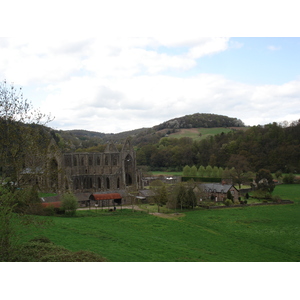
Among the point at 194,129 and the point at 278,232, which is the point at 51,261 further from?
the point at 194,129

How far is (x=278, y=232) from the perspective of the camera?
27219 mm

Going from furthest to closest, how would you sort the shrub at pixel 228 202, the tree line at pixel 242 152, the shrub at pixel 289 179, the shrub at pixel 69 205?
the tree line at pixel 242 152 < the shrub at pixel 289 179 < the shrub at pixel 228 202 < the shrub at pixel 69 205

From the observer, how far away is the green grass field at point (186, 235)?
1817 cm

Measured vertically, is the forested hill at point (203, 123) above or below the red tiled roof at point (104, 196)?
above

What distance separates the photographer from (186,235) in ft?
82.7

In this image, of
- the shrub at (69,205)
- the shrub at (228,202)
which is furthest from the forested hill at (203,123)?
the shrub at (69,205)

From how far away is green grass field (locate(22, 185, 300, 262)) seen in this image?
59.6 ft

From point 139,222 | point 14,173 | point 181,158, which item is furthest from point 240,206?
point 181,158

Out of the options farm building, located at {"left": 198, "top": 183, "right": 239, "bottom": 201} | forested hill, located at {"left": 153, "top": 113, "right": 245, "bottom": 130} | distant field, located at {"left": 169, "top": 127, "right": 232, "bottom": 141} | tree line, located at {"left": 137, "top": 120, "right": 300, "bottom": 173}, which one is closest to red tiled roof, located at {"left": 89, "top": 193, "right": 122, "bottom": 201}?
farm building, located at {"left": 198, "top": 183, "right": 239, "bottom": 201}

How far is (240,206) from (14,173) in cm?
3284

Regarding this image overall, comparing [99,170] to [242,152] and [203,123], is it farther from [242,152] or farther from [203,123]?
[203,123]

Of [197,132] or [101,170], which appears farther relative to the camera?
[197,132]

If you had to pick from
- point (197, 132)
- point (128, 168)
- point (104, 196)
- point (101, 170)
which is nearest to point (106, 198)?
point (104, 196)

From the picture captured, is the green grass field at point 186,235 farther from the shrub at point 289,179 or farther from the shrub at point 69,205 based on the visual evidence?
the shrub at point 289,179
